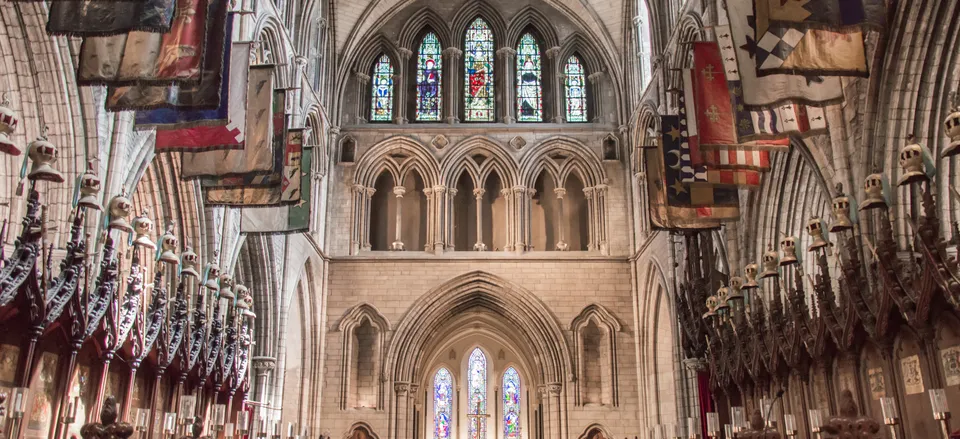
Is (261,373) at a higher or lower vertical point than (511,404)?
lower

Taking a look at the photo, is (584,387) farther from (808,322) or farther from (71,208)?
(71,208)

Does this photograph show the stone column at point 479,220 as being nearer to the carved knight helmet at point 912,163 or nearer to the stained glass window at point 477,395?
the stained glass window at point 477,395

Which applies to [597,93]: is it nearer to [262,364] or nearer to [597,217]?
[597,217]

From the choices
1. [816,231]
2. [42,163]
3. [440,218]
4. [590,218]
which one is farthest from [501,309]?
[42,163]

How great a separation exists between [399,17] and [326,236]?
7.03m

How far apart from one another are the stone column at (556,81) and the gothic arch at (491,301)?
A: 4980 mm

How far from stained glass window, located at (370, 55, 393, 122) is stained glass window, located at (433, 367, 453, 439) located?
1143 centimetres

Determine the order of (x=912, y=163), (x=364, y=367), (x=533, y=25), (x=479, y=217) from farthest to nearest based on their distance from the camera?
(x=533, y=25) → (x=479, y=217) → (x=364, y=367) → (x=912, y=163)

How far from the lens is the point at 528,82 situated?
86.1 ft

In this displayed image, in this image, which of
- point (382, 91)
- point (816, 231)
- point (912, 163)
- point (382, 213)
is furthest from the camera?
point (382, 91)

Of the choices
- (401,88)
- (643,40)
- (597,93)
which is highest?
(643,40)

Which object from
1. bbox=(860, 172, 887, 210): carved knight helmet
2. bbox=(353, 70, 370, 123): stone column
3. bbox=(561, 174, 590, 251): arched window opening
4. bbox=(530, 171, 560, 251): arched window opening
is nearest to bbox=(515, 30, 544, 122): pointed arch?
bbox=(530, 171, 560, 251): arched window opening

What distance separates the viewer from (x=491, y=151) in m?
24.8

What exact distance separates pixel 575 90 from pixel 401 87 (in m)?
4.96
